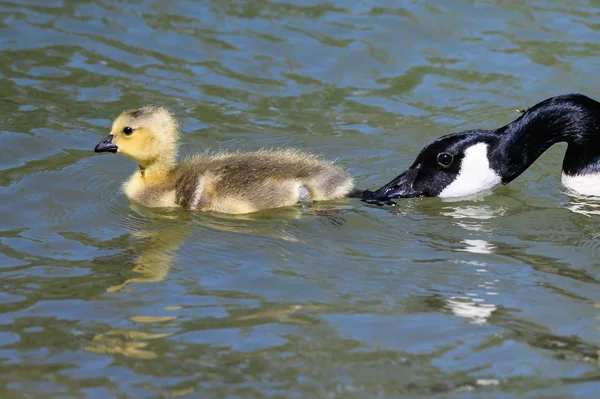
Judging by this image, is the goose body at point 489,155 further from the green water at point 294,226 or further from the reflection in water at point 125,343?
the reflection in water at point 125,343

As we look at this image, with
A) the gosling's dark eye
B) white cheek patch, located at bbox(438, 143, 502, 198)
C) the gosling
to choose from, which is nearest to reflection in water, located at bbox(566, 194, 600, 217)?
white cheek patch, located at bbox(438, 143, 502, 198)

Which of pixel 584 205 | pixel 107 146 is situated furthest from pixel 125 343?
pixel 584 205

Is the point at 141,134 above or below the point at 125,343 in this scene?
above

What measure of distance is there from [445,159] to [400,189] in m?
0.42

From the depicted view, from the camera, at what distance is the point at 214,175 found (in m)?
7.40

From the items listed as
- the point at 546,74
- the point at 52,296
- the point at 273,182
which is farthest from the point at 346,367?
the point at 546,74

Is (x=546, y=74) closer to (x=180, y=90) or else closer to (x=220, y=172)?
(x=180, y=90)

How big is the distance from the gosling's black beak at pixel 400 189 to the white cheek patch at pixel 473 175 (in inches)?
10.0

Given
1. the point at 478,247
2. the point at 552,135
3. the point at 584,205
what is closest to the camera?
the point at 478,247

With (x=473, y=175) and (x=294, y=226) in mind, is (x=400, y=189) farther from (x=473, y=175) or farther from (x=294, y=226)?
→ (x=294, y=226)

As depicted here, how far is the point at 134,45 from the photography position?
11008 mm

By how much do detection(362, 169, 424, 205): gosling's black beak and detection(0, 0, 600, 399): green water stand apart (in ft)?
0.43

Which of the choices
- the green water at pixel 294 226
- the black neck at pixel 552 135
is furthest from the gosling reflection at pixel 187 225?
the black neck at pixel 552 135

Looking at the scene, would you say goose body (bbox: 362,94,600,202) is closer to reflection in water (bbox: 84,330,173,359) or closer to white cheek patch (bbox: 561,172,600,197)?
white cheek patch (bbox: 561,172,600,197)
